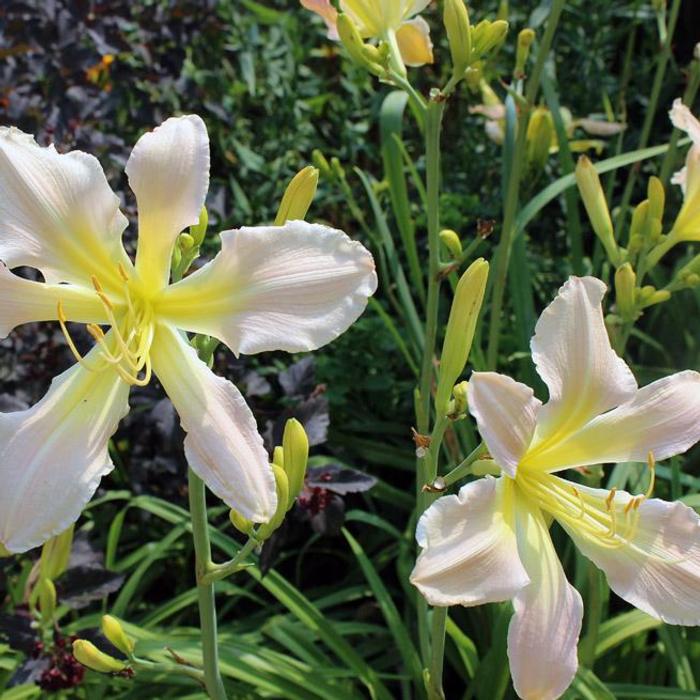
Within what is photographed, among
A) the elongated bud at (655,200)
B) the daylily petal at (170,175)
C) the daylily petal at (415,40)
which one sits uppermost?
the daylily petal at (170,175)

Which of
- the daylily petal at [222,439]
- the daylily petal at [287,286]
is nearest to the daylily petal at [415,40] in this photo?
the daylily petal at [287,286]

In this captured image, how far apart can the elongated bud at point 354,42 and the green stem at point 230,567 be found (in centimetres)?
71

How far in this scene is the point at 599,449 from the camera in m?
1.03

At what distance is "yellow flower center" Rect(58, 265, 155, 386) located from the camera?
36.7 inches

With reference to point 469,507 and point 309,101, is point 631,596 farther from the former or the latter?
point 309,101

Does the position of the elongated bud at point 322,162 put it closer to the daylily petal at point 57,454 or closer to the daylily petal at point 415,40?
the daylily petal at point 415,40

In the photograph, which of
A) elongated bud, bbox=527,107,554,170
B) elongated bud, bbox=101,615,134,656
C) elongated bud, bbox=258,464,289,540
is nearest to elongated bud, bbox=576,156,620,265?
elongated bud, bbox=527,107,554,170

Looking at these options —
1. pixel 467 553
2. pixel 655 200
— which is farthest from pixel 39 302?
pixel 655 200

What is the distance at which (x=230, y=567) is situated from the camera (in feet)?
3.23

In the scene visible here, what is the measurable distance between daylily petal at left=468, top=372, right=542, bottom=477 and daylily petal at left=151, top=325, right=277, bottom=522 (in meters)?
0.23

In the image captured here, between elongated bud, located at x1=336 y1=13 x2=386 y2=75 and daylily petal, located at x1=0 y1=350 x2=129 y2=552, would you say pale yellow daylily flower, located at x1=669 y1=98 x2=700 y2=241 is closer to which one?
elongated bud, located at x1=336 y1=13 x2=386 y2=75

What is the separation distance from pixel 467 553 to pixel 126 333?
1.50 ft

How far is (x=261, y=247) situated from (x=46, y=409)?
298mm

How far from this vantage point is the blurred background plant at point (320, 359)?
1.58 m
